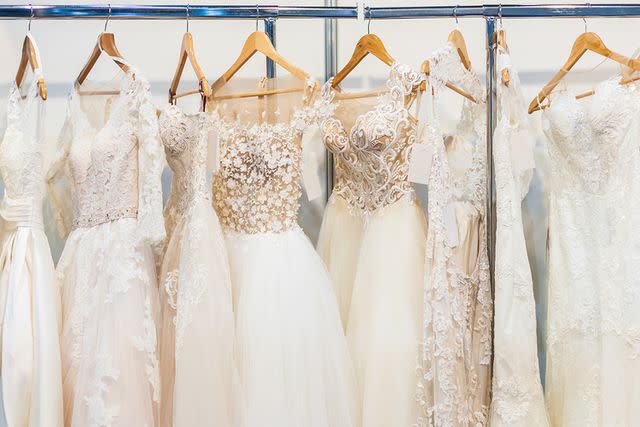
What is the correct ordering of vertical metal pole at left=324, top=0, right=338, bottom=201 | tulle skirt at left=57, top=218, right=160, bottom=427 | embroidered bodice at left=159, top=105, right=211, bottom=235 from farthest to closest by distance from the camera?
vertical metal pole at left=324, top=0, right=338, bottom=201, embroidered bodice at left=159, top=105, right=211, bottom=235, tulle skirt at left=57, top=218, right=160, bottom=427

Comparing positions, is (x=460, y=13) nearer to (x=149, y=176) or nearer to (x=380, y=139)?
(x=380, y=139)

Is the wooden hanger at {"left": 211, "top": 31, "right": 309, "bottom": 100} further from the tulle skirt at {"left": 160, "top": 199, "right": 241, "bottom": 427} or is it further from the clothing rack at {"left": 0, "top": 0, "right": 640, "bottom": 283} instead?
the tulle skirt at {"left": 160, "top": 199, "right": 241, "bottom": 427}

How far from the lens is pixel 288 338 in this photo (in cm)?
132

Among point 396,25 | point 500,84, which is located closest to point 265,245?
point 500,84

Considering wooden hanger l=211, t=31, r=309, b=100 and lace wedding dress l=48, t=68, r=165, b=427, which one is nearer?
lace wedding dress l=48, t=68, r=165, b=427

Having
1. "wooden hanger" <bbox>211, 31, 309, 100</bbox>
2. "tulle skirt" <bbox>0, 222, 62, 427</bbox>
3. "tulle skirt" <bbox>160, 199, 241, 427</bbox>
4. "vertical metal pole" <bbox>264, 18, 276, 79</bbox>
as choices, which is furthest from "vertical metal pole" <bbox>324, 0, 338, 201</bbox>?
"tulle skirt" <bbox>0, 222, 62, 427</bbox>

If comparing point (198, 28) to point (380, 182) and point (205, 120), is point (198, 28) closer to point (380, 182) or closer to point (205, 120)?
point (205, 120)

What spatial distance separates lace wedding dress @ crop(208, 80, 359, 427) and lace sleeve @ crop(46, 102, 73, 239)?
1.10 feet

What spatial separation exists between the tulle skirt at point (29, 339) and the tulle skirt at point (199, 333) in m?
0.20

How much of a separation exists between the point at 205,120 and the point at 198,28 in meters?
0.56

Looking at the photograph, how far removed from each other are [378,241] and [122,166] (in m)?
0.54

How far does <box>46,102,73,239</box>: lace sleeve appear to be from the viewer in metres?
1.51

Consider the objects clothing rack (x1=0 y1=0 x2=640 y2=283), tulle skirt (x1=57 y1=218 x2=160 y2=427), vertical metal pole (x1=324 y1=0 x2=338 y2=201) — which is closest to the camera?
tulle skirt (x1=57 y1=218 x2=160 y2=427)

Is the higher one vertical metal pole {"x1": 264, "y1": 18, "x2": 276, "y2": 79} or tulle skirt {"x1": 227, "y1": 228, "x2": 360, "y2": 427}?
vertical metal pole {"x1": 264, "y1": 18, "x2": 276, "y2": 79}
